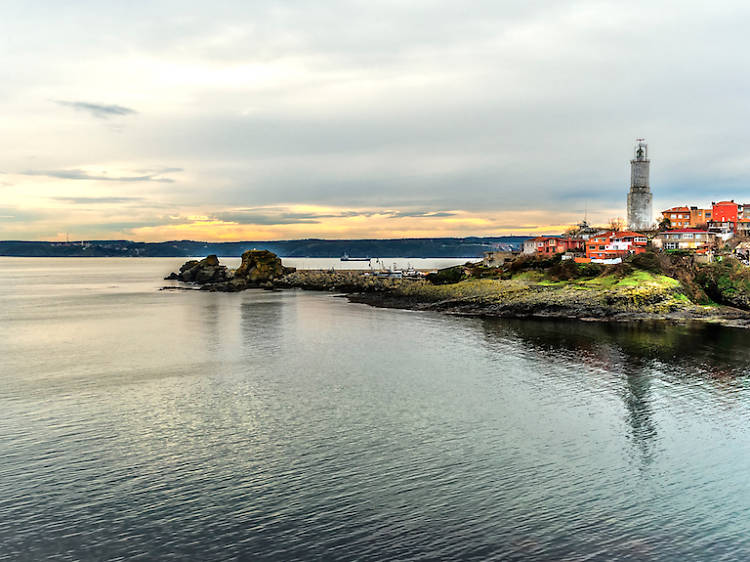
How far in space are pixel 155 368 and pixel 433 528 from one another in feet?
107

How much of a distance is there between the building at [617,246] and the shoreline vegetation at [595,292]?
619cm

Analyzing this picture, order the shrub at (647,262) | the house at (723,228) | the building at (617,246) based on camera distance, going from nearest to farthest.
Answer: the shrub at (647,262) → the building at (617,246) → the house at (723,228)

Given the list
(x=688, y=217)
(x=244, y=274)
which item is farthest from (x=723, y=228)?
(x=244, y=274)

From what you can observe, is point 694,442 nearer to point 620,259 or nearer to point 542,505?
point 542,505

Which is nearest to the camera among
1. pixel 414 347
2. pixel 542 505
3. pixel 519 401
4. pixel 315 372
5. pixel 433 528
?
pixel 433 528

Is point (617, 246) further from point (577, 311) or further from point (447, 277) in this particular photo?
point (447, 277)

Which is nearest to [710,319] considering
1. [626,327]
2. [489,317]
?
[626,327]

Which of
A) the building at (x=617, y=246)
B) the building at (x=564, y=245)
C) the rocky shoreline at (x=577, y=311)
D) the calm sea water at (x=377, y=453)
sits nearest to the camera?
the calm sea water at (x=377, y=453)

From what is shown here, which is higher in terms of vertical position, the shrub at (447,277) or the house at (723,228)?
the house at (723,228)

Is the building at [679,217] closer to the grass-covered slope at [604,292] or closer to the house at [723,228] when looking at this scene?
the house at [723,228]

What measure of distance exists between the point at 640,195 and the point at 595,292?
211ft

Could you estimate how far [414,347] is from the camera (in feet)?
174

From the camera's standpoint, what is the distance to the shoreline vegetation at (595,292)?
72.9m

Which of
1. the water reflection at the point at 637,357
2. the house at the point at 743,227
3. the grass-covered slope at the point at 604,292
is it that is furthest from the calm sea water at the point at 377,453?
the house at the point at 743,227
